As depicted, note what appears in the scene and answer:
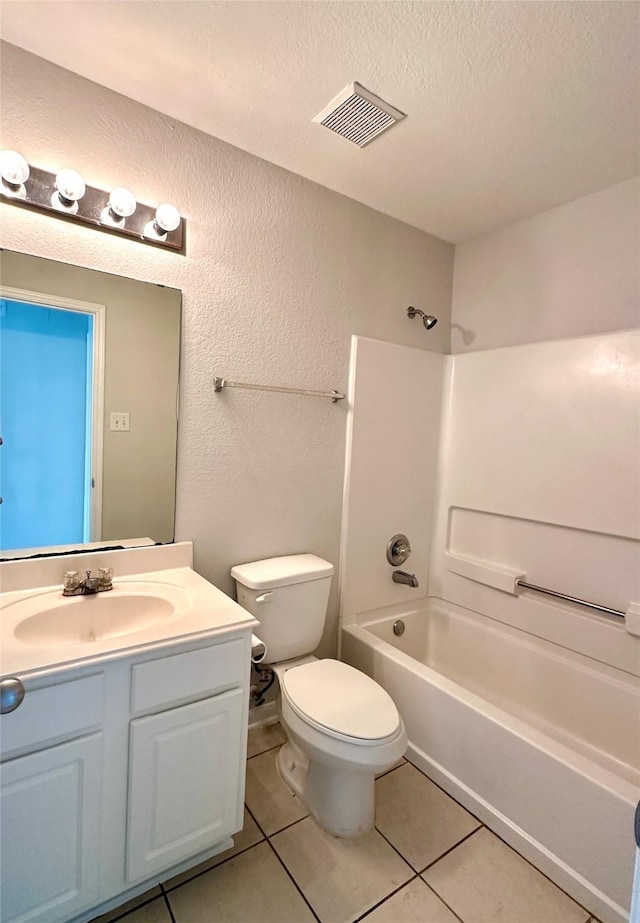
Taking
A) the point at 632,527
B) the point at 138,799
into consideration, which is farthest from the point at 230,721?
the point at 632,527

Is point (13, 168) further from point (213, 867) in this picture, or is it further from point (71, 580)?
point (213, 867)

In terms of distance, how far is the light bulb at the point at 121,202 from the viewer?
4.65 feet

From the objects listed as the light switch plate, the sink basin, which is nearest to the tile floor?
the sink basin

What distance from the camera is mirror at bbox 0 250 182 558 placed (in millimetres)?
1350

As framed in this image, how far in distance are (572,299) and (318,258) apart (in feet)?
3.81

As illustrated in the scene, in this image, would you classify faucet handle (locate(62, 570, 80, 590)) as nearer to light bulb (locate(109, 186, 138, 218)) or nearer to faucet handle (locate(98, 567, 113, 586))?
faucet handle (locate(98, 567, 113, 586))

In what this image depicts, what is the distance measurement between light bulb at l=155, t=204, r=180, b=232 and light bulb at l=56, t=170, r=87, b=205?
23cm

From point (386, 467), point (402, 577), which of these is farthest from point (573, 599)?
point (386, 467)

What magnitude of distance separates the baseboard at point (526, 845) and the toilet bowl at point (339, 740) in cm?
34

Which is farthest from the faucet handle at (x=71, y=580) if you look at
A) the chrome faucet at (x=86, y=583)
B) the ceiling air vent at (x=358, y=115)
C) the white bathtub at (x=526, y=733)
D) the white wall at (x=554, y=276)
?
the white wall at (x=554, y=276)

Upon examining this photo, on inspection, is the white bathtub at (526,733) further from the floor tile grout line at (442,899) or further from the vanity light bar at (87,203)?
the vanity light bar at (87,203)

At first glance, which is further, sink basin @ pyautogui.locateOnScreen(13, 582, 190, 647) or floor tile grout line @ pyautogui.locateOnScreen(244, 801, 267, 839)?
floor tile grout line @ pyautogui.locateOnScreen(244, 801, 267, 839)

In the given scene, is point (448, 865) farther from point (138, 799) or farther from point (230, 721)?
point (138, 799)

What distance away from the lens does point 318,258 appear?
1961 mm
